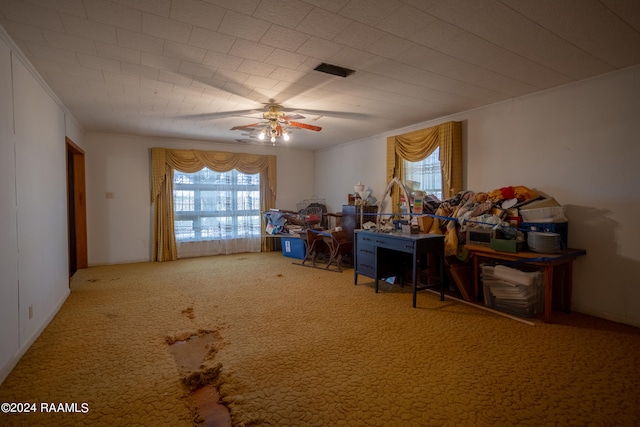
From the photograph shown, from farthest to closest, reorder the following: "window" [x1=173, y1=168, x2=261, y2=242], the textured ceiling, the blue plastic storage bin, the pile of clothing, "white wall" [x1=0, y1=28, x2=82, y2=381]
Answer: "window" [x1=173, y1=168, x2=261, y2=242]
the blue plastic storage bin
the pile of clothing
"white wall" [x1=0, y1=28, x2=82, y2=381]
the textured ceiling

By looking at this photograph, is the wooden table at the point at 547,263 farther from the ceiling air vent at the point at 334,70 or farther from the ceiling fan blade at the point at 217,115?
the ceiling fan blade at the point at 217,115

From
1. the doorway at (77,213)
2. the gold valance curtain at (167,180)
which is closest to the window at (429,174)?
the gold valance curtain at (167,180)

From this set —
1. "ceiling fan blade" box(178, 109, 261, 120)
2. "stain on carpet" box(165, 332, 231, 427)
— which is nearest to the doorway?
"ceiling fan blade" box(178, 109, 261, 120)

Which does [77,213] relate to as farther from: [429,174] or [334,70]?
[429,174]

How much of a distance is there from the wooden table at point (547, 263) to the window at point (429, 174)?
1.41 meters

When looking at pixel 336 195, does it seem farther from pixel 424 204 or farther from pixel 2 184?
pixel 2 184

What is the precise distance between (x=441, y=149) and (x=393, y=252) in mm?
1677

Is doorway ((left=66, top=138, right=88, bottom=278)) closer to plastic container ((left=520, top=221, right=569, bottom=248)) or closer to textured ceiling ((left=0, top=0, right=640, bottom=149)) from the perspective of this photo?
textured ceiling ((left=0, top=0, right=640, bottom=149))

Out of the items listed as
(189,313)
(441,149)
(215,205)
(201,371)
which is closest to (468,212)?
(441,149)

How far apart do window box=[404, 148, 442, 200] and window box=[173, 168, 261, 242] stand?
3690mm

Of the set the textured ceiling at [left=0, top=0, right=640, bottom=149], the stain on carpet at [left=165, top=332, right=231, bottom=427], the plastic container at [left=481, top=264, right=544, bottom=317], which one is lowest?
the stain on carpet at [left=165, top=332, right=231, bottom=427]

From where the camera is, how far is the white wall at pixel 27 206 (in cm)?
226

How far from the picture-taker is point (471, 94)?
3.66 m

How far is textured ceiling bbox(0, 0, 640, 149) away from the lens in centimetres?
203
